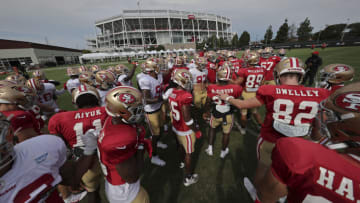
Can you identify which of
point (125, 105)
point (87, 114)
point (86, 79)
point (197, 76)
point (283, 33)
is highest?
point (283, 33)

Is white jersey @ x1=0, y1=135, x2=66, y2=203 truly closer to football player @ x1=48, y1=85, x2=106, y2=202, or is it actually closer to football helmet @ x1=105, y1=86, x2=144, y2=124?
football helmet @ x1=105, y1=86, x2=144, y2=124

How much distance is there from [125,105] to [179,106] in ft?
5.64

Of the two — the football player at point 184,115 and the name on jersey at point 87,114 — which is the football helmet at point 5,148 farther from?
the football player at point 184,115

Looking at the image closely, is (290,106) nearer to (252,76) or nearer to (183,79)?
(183,79)

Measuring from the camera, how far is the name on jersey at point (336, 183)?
38.1 inches

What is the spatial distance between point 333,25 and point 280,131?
283 feet

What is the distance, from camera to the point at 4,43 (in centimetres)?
4238

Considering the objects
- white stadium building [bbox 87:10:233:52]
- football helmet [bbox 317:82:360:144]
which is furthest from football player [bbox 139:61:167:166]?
white stadium building [bbox 87:10:233:52]

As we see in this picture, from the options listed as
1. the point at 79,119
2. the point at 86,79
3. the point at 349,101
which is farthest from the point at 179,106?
the point at 86,79

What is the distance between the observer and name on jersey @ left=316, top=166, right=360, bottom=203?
0.97 m

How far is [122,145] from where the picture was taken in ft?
5.73

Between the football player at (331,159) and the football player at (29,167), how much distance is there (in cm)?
235

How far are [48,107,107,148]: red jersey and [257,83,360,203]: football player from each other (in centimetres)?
296

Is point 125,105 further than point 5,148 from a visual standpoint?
Yes
